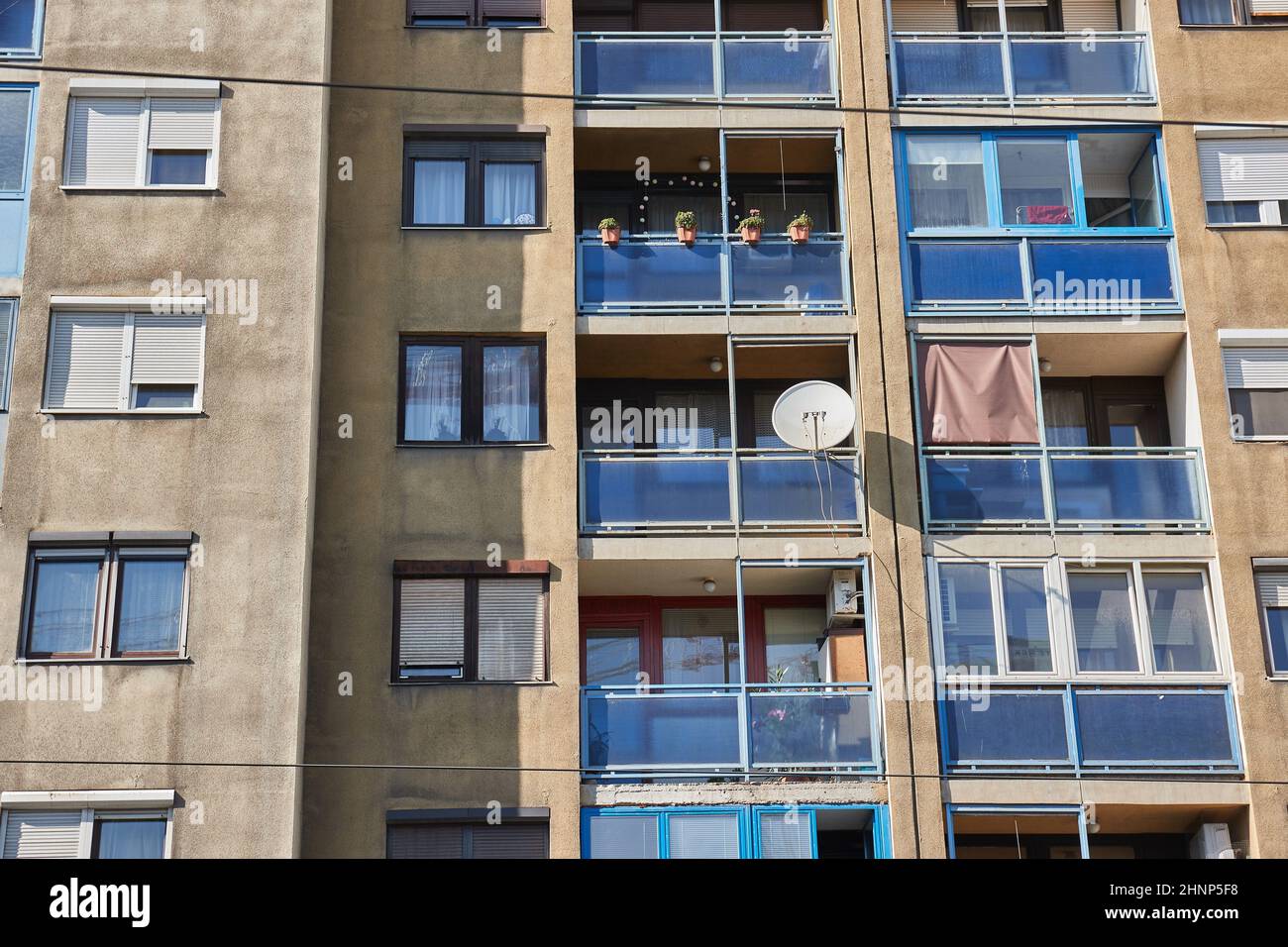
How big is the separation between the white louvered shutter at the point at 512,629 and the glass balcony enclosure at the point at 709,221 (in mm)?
3938

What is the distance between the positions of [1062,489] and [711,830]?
6332mm

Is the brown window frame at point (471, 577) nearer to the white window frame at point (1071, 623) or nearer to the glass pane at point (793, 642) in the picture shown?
the glass pane at point (793, 642)

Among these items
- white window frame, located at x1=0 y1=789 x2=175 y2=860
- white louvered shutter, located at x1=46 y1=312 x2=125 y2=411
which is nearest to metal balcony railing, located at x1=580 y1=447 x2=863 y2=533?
white louvered shutter, located at x1=46 y1=312 x2=125 y2=411

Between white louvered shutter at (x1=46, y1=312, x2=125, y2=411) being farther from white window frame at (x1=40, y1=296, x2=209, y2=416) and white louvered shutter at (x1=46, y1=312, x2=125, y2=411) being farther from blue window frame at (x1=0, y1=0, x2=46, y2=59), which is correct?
blue window frame at (x1=0, y1=0, x2=46, y2=59)

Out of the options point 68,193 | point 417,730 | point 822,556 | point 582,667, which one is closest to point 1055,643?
point 822,556

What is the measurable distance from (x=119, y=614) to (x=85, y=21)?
798 centimetres

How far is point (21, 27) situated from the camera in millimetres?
24516

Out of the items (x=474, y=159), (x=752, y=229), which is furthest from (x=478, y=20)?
(x=752, y=229)

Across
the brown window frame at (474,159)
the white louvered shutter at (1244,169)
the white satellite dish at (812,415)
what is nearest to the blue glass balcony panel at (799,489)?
the white satellite dish at (812,415)

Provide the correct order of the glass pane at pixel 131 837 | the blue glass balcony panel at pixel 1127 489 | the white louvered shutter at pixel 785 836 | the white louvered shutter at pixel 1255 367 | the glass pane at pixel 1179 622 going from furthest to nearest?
the white louvered shutter at pixel 1255 367, the blue glass balcony panel at pixel 1127 489, the glass pane at pixel 1179 622, the white louvered shutter at pixel 785 836, the glass pane at pixel 131 837

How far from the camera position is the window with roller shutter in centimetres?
2291

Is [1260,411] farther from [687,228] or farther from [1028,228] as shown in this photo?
[687,228]

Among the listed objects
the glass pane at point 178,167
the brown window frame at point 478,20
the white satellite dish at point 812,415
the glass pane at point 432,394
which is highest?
the brown window frame at point 478,20

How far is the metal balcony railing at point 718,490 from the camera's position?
23.5m
